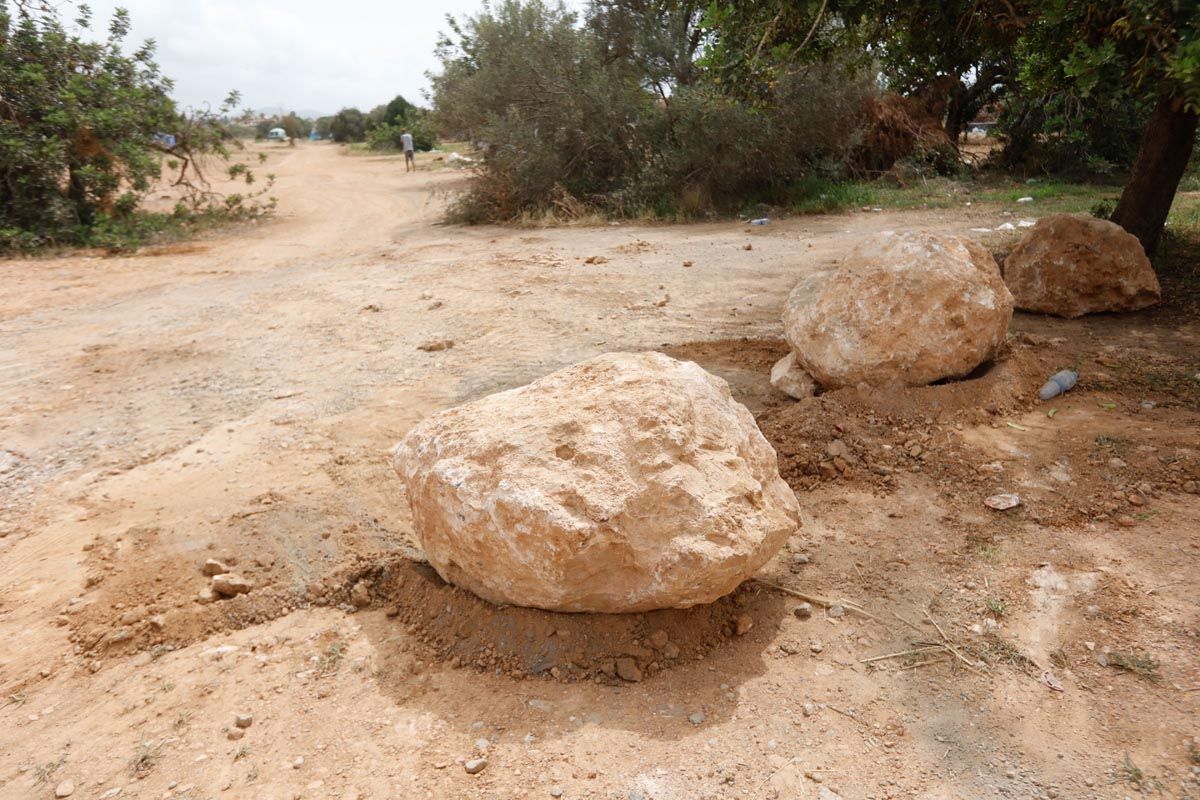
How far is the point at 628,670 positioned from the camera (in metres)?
2.66

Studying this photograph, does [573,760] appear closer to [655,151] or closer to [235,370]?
[235,370]

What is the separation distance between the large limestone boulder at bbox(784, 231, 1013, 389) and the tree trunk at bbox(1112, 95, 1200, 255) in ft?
10.4

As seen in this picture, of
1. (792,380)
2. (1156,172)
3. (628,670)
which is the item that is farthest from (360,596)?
(1156,172)

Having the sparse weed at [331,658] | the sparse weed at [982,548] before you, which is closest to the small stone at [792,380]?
the sparse weed at [982,548]

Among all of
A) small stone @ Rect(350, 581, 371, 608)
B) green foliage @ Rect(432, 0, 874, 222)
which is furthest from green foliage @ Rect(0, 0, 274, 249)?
small stone @ Rect(350, 581, 371, 608)

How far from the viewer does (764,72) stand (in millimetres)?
5816

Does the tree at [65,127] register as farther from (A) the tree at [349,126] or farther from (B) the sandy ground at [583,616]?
(A) the tree at [349,126]

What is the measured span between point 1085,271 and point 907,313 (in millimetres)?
2450

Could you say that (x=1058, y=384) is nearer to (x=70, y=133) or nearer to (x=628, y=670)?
(x=628, y=670)

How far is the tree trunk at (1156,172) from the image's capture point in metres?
6.41

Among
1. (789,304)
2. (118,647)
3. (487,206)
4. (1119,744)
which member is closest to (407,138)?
(487,206)

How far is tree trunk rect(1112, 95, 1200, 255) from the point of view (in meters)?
6.41

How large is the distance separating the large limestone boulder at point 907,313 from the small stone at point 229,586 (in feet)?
10.5

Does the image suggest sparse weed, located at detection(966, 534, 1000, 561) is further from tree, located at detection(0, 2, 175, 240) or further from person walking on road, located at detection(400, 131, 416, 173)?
person walking on road, located at detection(400, 131, 416, 173)
